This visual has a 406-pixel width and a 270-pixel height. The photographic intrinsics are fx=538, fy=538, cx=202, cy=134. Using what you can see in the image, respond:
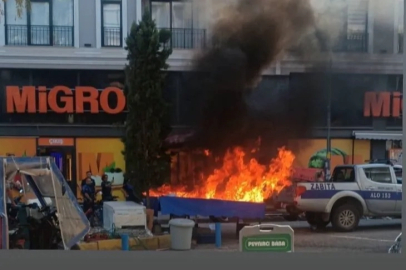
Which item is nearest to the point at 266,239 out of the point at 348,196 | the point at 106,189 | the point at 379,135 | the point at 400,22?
the point at 348,196

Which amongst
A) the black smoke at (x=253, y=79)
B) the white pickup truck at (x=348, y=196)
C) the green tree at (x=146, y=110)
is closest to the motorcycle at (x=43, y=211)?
the green tree at (x=146, y=110)

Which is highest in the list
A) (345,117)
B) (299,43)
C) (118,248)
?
(299,43)

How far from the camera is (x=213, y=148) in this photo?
560 cm

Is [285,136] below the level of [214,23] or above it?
below

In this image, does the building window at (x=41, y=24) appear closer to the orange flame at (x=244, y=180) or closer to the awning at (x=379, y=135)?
the orange flame at (x=244, y=180)

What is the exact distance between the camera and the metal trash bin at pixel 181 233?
5.18m

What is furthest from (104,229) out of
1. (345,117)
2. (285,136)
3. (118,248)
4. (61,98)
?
(345,117)

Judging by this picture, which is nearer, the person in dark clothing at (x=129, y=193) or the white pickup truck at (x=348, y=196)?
the person in dark clothing at (x=129, y=193)

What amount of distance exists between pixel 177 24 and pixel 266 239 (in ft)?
7.27

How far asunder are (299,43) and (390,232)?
2.08m

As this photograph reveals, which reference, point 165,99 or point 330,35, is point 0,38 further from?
point 330,35

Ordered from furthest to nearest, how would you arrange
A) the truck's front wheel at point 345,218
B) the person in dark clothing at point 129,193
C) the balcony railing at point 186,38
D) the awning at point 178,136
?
the truck's front wheel at point 345,218 → the awning at point 178,136 → the person in dark clothing at point 129,193 → the balcony railing at point 186,38

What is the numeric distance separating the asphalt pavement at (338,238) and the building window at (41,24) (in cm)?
233

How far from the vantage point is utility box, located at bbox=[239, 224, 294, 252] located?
5.07 meters
